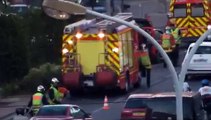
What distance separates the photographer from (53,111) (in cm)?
2712

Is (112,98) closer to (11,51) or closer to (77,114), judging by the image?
(11,51)

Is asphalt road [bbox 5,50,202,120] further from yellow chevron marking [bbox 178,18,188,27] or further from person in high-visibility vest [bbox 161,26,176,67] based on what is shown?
yellow chevron marking [bbox 178,18,188,27]

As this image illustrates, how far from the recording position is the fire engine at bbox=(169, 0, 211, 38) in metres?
52.9

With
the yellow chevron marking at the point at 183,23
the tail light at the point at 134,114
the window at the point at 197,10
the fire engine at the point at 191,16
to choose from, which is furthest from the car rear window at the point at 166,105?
the yellow chevron marking at the point at 183,23

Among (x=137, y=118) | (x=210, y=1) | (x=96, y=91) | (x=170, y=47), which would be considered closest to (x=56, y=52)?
(x=170, y=47)

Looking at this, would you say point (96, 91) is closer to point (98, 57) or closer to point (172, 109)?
point (98, 57)

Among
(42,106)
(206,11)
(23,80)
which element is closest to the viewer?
(42,106)

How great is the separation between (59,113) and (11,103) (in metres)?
9.70

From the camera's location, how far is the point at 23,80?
39156 millimetres

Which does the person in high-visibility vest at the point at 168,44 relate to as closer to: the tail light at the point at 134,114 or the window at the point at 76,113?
the window at the point at 76,113

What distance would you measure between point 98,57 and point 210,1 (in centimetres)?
1877

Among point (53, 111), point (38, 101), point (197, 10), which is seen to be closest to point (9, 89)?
point (38, 101)

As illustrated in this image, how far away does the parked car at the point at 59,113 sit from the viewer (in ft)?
87.9

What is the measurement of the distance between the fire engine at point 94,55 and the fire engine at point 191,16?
16206mm
